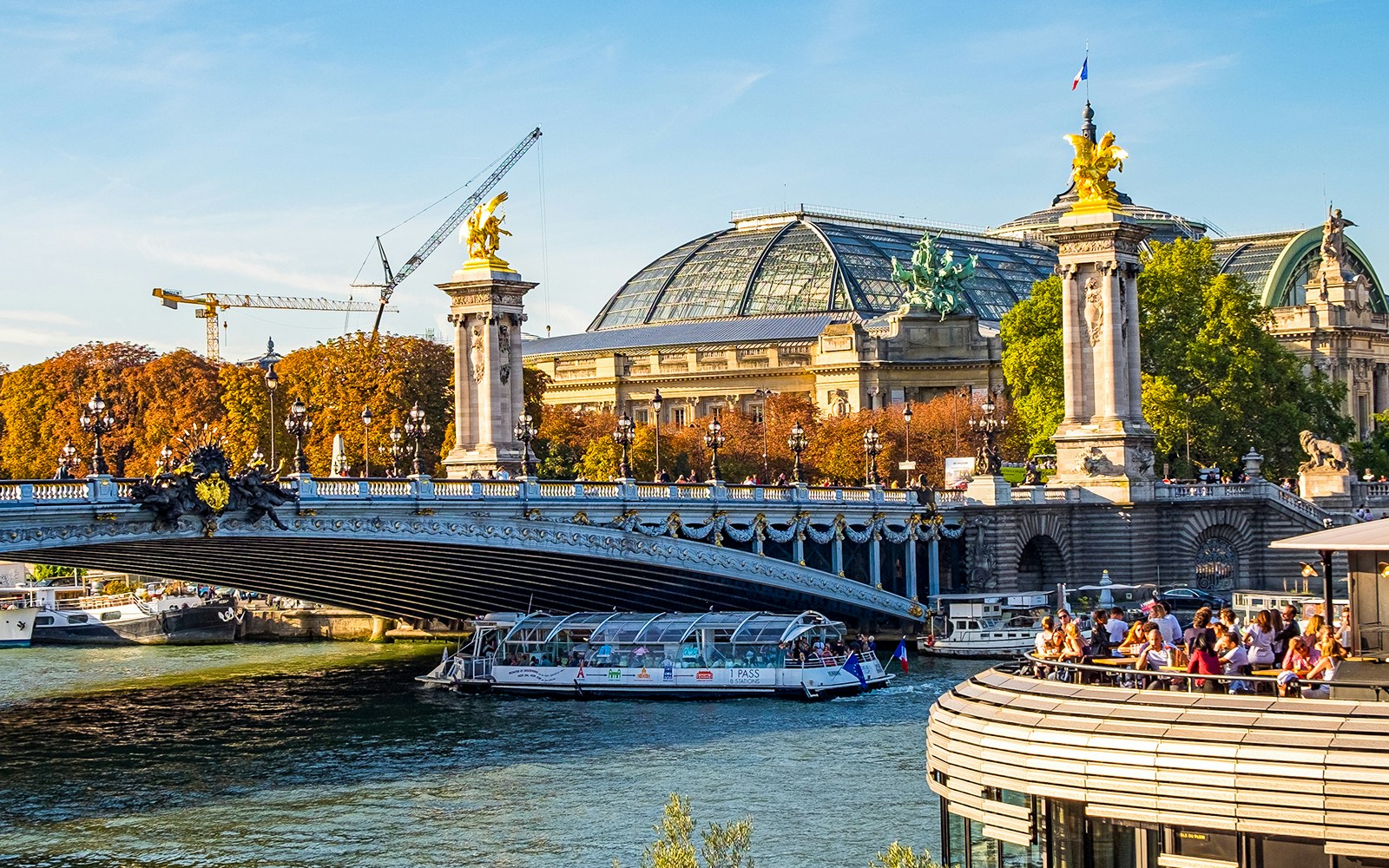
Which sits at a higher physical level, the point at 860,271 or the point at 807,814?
the point at 860,271

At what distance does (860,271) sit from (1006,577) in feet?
315

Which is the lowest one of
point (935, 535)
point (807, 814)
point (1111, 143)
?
point (807, 814)

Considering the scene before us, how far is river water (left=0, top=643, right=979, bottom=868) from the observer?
41906 millimetres

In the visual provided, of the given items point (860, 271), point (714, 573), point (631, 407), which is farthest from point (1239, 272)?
point (714, 573)

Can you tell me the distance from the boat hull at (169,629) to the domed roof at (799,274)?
81.3 m

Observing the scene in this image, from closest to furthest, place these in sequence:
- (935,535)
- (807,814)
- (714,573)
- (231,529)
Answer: (807,814)
(231,529)
(714,573)
(935,535)

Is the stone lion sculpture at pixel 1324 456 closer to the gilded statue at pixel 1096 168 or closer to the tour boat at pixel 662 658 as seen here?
the gilded statue at pixel 1096 168

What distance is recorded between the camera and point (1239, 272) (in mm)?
163875

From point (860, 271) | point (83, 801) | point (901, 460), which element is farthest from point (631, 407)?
point (83, 801)

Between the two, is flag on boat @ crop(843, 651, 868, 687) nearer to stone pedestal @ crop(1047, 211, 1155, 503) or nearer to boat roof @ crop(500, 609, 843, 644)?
boat roof @ crop(500, 609, 843, 644)

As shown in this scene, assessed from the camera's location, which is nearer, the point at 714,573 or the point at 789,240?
the point at 714,573

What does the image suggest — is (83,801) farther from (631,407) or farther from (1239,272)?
(1239,272)

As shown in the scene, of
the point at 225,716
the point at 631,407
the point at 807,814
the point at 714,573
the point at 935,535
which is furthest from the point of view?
the point at 631,407

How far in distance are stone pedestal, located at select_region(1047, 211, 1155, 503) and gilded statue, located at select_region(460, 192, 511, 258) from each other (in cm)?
2121
